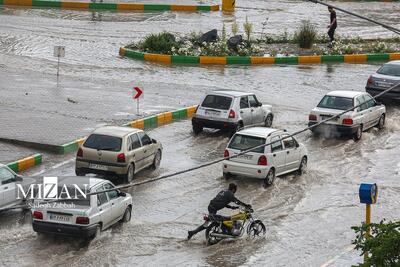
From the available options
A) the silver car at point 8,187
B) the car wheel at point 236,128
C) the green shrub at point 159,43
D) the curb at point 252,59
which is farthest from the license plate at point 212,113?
the green shrub at point 159,43

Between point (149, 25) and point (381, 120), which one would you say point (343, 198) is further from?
point (149, 25)

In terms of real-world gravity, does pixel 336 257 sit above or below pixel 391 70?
below

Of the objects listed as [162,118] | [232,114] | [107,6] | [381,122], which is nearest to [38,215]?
[232,114]

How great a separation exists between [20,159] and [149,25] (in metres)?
23.8

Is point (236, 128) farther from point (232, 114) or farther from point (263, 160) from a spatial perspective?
point (263, 160)

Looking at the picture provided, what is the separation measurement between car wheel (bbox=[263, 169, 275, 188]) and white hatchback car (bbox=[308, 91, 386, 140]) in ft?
16.3

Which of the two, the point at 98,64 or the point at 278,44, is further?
the point at 278,44

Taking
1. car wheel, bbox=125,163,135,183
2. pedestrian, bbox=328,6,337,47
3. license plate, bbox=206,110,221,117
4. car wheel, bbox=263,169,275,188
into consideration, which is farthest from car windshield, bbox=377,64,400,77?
car wheel, bbox=125,163,135,183

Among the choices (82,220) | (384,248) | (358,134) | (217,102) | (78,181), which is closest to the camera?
(384,248)

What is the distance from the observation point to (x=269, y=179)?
2362cm

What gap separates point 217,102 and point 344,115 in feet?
11.7

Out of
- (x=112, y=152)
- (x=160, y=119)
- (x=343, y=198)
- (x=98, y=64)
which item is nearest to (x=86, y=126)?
(x=160, y=119)

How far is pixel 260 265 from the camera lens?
18.2m

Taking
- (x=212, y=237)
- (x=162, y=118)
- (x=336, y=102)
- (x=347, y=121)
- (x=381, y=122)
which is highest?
(x=336, y=102)
